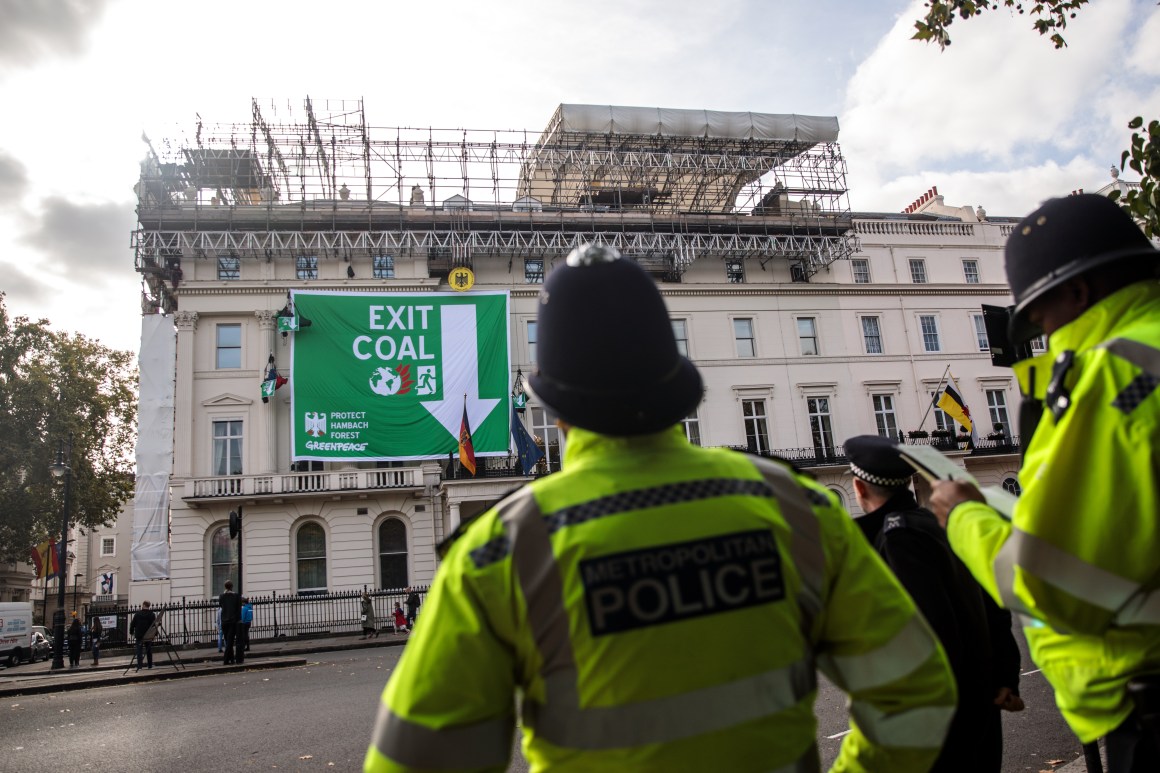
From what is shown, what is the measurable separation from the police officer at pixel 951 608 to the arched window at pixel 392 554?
28887mm

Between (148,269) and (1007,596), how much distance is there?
35.3m

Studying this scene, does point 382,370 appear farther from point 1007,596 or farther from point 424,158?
point 1007,596

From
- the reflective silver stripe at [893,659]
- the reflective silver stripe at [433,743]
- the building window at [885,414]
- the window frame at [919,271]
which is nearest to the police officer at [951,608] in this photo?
the reflective silver stripe at [893,659]

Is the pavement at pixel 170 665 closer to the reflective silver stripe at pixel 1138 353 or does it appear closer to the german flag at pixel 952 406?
the reflective silver stripe at pixel 1138 353

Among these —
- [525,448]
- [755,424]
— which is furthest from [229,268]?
[755,424]

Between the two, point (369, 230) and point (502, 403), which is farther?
point (369, 230)

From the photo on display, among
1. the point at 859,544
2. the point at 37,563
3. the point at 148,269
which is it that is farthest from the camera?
the point at 148,269

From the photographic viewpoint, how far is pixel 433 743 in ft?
4.66

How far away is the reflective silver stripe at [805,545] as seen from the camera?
66.0 inches

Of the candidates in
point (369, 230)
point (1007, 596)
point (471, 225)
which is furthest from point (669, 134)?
point (1007, 596)

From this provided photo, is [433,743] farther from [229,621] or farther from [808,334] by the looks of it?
[808,334]

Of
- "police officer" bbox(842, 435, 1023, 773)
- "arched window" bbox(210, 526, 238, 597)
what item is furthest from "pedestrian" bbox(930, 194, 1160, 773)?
"arched window" bbox(210, 526, 238, 597)

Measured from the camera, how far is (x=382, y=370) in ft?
99.2

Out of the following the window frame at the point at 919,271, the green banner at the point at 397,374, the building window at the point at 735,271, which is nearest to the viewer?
the green banner at the point at 397,374
